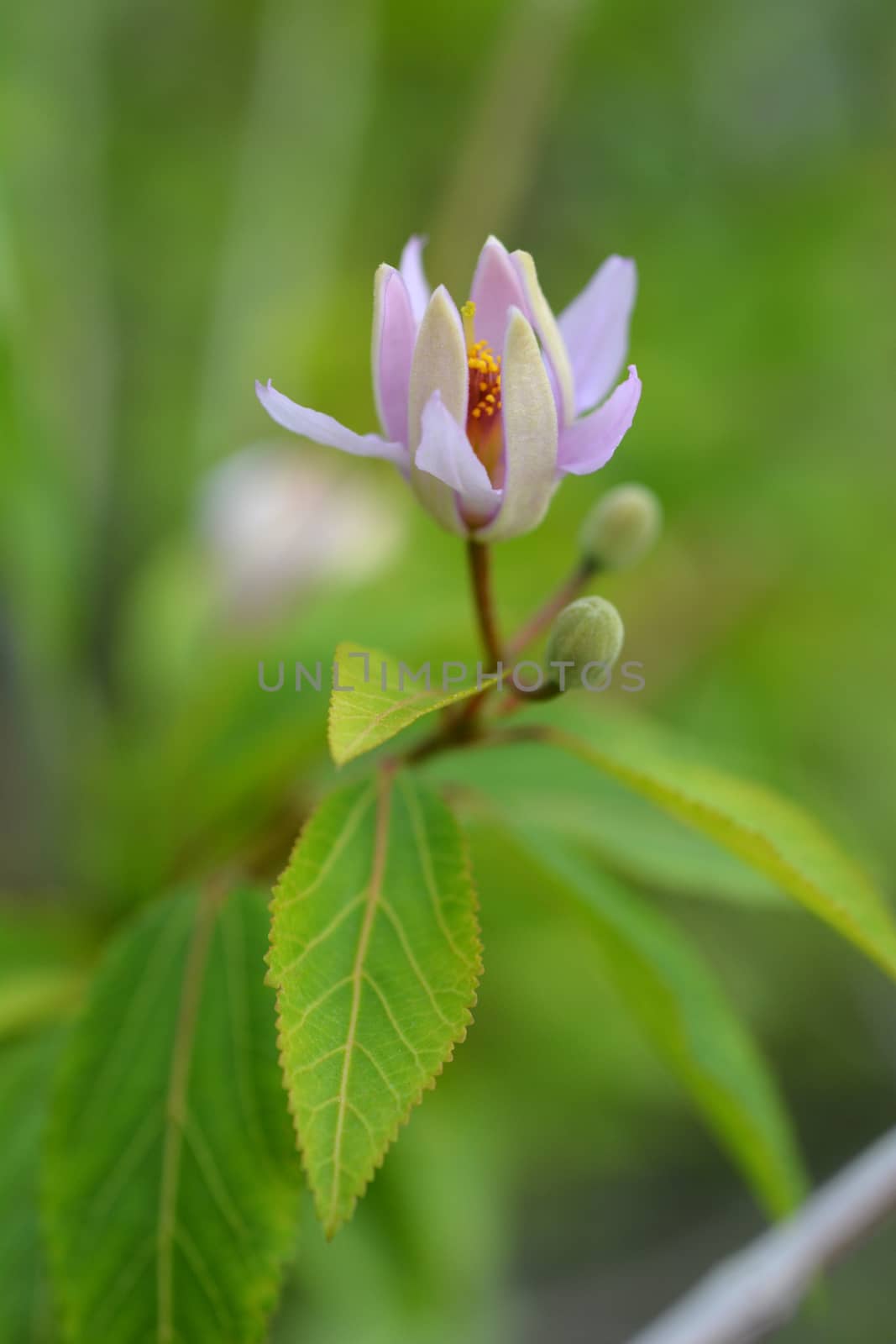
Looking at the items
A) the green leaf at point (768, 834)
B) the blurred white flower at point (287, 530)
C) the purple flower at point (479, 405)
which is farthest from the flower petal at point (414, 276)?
the blurred white flower at point (287, 530)

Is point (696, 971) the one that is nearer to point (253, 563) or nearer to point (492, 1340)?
point (253, 563)

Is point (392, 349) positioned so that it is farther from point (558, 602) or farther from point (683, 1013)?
point (683, 1013)

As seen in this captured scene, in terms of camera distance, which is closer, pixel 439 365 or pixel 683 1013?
pixel 439 365

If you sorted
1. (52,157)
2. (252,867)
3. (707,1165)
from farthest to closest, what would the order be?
1. (707,1165)
2. (52,157)
3. (252,867)

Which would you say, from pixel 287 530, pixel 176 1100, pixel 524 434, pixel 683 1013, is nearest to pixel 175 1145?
pixel 176 1100

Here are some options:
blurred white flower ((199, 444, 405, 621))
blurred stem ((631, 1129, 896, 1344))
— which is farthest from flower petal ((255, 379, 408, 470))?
blurred white flower ((199, 444, 405, 621))

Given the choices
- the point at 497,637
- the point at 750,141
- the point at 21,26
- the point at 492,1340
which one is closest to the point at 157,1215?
the point at 497,637
